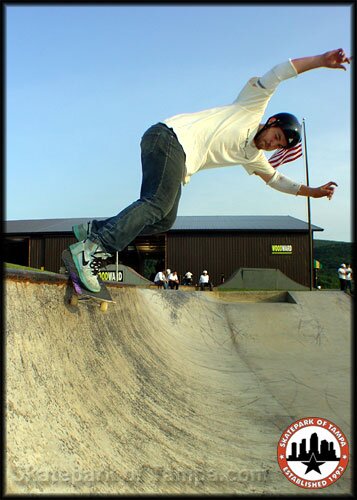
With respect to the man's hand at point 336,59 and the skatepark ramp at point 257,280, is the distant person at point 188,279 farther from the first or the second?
the man's hand at point 336,59

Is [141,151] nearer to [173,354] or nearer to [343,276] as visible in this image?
[173,354]

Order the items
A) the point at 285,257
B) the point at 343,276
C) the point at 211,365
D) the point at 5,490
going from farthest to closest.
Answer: the point at 285,257 → the point at 343,276 → the point at 211,365 → the point at 5,490

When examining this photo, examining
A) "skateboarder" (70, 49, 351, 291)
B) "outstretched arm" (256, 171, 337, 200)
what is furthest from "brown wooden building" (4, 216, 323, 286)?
"skateboarder" (70, 49, 351, 291)

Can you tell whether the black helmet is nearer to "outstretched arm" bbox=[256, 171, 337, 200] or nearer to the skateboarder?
the skateboarder

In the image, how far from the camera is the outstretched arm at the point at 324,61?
2.47 m

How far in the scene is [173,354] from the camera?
13.8ft

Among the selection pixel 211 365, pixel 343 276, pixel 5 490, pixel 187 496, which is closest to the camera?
pixel 5 490

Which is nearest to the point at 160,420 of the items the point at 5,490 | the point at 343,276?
the point at 5,490

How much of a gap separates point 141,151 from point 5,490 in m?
2.09

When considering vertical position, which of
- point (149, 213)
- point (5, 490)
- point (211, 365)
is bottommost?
point (211, 365)

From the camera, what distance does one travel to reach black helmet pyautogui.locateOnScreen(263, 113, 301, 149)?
2.82 meters

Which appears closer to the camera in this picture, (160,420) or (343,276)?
(160,420)

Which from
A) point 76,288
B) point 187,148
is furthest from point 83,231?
point 187,148

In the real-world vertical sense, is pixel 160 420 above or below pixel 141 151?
below
